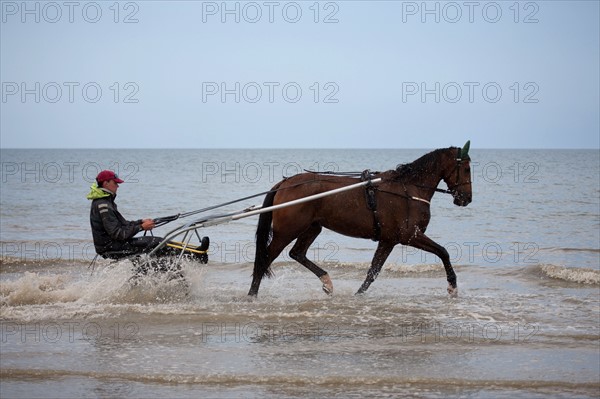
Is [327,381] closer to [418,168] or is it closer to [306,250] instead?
[306,250]

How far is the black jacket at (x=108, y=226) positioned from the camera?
9414 millimetres

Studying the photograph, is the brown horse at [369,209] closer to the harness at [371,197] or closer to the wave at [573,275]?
the harness at [371,197]

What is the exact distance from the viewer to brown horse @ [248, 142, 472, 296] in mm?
10242

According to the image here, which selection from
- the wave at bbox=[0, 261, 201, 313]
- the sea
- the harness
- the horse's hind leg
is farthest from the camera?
the horse's hind leg

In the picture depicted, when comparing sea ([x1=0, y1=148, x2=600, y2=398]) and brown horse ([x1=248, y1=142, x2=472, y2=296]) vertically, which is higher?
brown horse ([x1=248, y1=142, x2=472, y2=296])

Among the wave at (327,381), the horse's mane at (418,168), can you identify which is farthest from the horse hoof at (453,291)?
the wave at (327,381)

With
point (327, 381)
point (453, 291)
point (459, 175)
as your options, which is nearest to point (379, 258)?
point (453, 291)

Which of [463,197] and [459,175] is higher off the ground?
[459,175]

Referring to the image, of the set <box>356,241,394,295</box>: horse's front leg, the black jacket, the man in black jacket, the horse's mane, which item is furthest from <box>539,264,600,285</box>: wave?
the black jacket

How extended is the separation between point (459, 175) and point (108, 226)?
4.79 meters

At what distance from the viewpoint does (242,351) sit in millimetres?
7656

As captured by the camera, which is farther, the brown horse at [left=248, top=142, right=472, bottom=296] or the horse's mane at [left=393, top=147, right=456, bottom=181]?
the horse's mane at [left=393, top=147, right=456, bottom=181]

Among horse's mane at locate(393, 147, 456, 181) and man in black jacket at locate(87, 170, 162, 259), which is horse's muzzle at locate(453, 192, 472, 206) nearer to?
horse's mane at locate(393, 147, 456, 181)

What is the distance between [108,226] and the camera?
30.9ft
